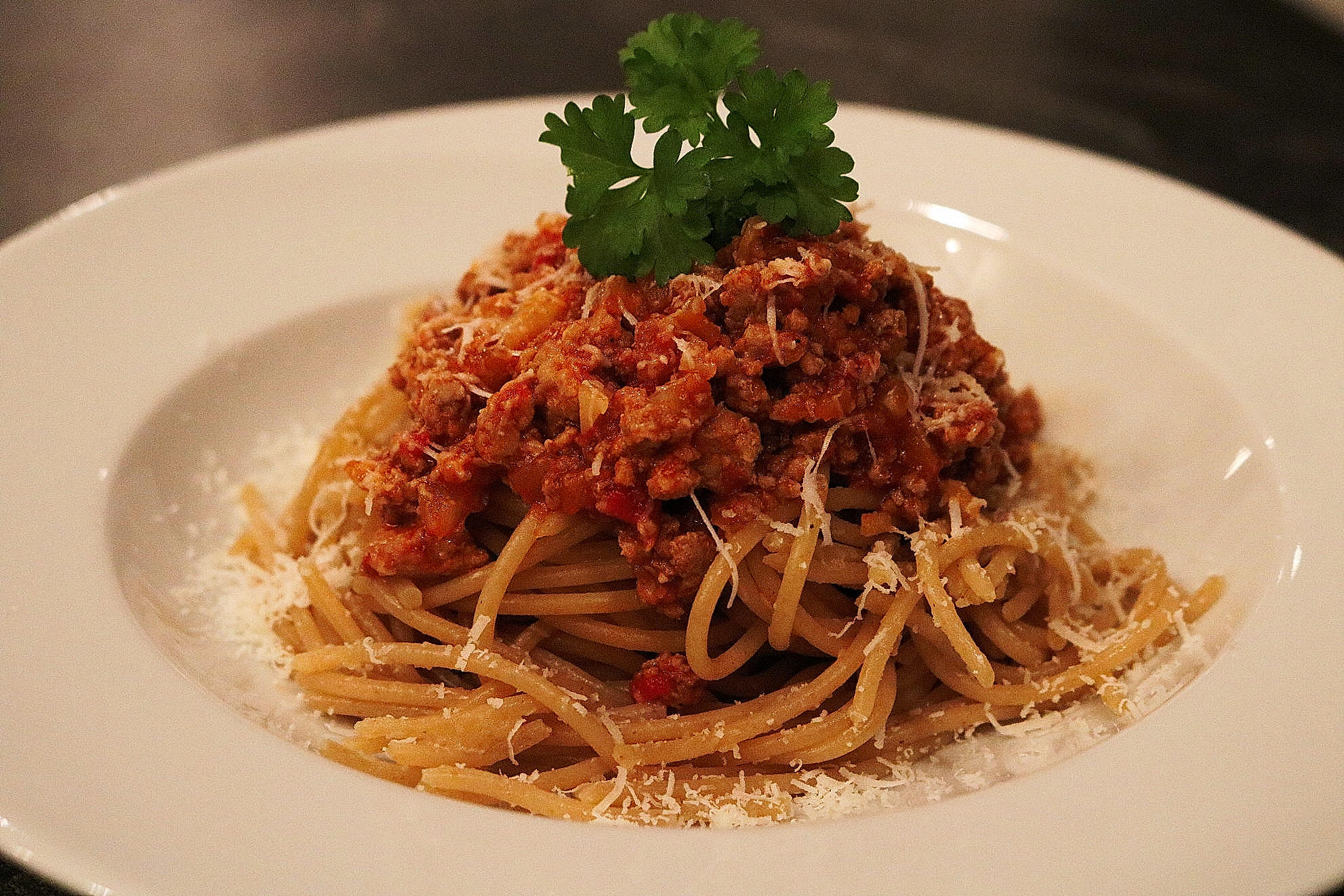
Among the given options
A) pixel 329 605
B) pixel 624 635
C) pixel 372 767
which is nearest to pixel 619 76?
pixel 329 605

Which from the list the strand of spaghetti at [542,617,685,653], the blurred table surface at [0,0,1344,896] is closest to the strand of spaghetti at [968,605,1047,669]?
the strand of spaghetti at [542,617,685,653]

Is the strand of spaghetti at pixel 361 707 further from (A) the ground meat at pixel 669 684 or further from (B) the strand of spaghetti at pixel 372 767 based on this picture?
(A) the ground meat at pixel 669 684

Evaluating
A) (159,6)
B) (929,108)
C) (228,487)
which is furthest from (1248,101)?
(159,6)

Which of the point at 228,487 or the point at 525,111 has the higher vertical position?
the point at 525,111

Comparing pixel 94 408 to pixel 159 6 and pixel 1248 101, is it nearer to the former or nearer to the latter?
pixel 159 6

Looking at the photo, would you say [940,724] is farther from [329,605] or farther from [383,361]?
[383,361]
